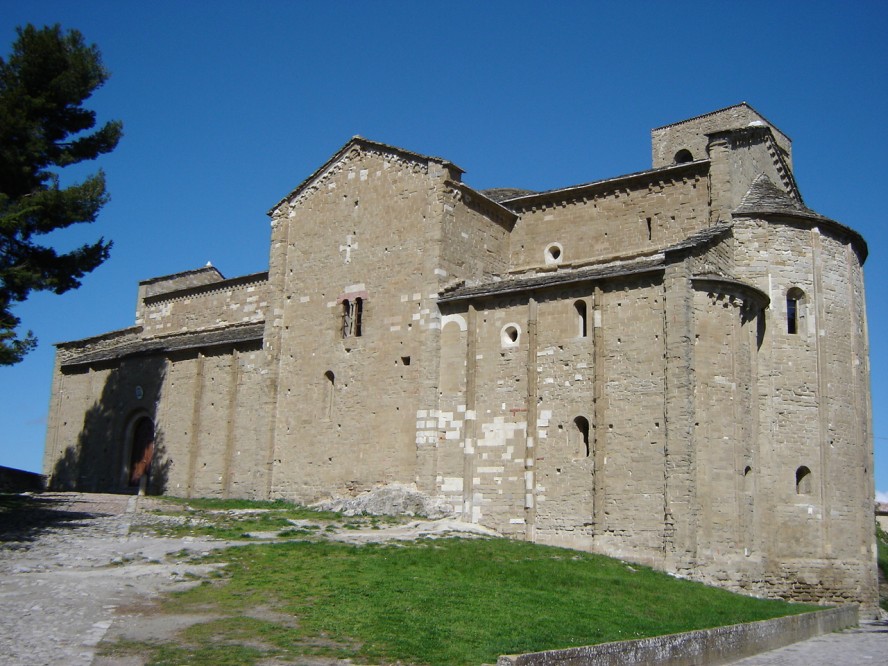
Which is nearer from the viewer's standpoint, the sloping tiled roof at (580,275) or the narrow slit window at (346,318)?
the sloping tiled roof at (580,275)

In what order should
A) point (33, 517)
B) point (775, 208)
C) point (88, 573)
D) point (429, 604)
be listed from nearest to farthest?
point (429, 604) → point (88, 573) → point (33, 517) → point (775, 208)

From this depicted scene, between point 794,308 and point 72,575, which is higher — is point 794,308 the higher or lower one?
the higher one

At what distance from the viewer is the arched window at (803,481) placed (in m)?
23.6

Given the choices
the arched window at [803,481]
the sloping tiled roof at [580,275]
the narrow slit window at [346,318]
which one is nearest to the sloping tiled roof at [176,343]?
the narrow slit window at [346,318]

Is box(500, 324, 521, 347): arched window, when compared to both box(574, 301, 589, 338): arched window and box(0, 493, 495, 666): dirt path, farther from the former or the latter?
box(0, 493, 495, 666): dirt path

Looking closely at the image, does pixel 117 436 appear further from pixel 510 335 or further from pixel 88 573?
pixel 88 573

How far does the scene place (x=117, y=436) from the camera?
33.8m

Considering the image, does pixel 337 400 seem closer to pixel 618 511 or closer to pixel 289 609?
pixel 618 511

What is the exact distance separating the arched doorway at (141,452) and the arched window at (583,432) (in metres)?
16.5

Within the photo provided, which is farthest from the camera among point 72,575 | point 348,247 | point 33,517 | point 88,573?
point 348,247

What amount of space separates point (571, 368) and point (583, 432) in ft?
5.44

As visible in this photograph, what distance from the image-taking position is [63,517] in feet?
72.4

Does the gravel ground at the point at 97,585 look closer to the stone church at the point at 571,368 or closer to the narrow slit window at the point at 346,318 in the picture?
the stone church at the point at 571,368

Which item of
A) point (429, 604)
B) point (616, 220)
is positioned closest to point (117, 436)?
point (616, 220)
